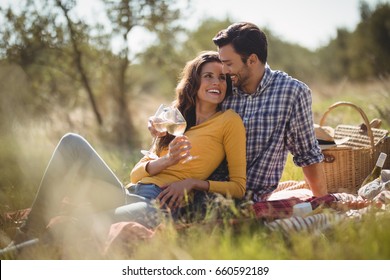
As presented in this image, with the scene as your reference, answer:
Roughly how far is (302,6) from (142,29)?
487 centimetres

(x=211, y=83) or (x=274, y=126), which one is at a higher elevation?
(x=211, y=83)

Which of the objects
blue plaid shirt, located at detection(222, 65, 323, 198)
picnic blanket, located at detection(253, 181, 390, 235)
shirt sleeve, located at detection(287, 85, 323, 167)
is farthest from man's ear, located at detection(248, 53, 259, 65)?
picnic blanket, located at detection(253, 181, 390, 235)

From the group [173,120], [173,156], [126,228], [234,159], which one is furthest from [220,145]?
[126,228]

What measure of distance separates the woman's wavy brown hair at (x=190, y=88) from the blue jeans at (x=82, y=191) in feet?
2.00

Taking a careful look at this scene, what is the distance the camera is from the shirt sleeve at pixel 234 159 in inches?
149

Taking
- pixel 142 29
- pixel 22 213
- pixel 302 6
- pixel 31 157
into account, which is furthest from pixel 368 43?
pixel 22 213

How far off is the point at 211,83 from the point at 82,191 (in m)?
1.38

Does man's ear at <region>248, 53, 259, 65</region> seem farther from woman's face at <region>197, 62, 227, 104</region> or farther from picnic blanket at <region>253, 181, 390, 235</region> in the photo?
picnic blanket at <region>253, 181, 390, 235</region>

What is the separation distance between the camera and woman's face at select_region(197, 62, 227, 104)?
4035mm

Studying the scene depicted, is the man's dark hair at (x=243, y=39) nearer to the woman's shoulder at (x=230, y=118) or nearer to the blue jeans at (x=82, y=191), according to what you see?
the woman's shoulder at (x=230, y=118)

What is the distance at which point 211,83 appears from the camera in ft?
13.3

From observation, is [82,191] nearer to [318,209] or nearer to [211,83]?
[211,83]

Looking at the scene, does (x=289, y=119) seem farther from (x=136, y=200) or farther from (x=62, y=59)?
(x=62, y=59)

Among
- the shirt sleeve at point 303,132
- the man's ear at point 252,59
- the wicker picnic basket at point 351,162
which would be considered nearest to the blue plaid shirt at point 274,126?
the shirt sleeve at point 303,132
